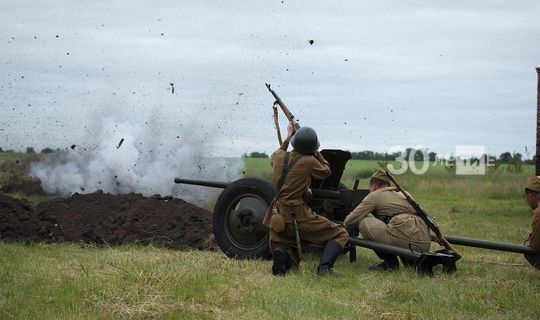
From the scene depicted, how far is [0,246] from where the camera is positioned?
40.6 feet

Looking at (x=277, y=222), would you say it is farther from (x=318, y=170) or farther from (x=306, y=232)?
(x=318, y=170)

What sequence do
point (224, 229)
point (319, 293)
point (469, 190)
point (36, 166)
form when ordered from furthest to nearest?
point (469, 190), point (36, 166), point (224, 229), point (319, 293)

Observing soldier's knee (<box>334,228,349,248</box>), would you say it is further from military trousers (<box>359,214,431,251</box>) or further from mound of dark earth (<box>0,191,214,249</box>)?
mound of dark earth (<box>0,191,214,249</box>)

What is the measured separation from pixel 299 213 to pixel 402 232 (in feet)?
4.60

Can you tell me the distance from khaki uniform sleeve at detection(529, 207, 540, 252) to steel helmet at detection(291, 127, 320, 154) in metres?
2.82

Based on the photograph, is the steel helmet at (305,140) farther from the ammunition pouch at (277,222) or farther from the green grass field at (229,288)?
the green grass field at (229,288)

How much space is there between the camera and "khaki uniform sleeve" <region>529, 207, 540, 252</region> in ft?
33.5

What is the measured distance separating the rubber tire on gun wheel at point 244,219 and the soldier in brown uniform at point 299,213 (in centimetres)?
103

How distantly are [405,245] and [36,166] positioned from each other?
1614cm

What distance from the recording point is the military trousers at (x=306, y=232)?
10258mm

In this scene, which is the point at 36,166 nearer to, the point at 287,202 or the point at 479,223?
the point at 479,223

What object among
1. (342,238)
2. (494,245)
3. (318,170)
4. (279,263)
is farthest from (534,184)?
(279,263)

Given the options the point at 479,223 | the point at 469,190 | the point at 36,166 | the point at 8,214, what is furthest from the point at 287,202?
the point at 469,190

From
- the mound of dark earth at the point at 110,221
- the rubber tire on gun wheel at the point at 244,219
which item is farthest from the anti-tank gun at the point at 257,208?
the mound of dark earth at the point at 110,221
